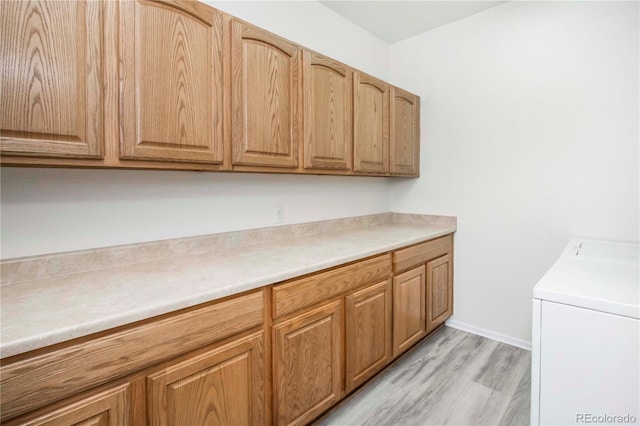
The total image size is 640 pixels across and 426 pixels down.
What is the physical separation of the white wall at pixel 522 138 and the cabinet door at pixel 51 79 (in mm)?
2510

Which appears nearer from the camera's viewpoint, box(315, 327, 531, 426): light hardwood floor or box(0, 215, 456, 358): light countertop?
box(0, 215, 456, 358): light countertop

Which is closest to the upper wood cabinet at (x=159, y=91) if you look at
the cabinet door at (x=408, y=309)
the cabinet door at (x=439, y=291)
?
the cabinet door at (x=408, y=309)

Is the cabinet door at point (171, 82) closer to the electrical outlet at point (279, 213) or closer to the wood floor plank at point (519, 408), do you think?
the electrical outlet at point (279, 213)

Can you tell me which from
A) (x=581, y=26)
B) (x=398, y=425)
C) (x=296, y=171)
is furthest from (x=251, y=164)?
(x=581, y=26)

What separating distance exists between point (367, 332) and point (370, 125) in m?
1.43

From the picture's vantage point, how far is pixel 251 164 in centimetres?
159

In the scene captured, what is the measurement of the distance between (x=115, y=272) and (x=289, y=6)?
1.98m

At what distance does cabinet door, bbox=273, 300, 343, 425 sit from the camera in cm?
137

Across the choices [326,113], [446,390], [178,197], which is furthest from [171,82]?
[446,390]

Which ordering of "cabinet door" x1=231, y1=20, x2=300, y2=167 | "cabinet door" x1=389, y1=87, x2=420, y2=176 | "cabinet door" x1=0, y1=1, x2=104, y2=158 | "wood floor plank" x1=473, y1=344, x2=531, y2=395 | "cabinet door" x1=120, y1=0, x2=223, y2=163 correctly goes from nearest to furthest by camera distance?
"cabinet door" x1=0, y1=1, x2=104, y2=158 → "cabinet door" x1=120, y1=0, x2=223, y2=163 → "cabinet door" x1=231, y1=20, x2=300, y2=167 → "wood floor plank" x1=473, y1=344, x2=531, y2=395 → "cabinet door" x1=389, y1=87, x2=420, y2=176

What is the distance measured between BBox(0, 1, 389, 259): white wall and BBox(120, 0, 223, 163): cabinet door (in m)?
0.34

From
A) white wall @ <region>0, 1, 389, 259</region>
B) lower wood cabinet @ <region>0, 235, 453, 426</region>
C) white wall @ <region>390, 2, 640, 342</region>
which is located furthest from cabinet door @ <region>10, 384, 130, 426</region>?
white wall @ <region>390, 2, 640, 342</region>

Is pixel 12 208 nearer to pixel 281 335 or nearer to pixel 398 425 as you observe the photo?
pixel 281 335

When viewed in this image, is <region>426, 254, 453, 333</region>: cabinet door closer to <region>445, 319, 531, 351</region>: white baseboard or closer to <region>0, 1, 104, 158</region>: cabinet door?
<region>445, 319, 531, 351</region>: white baseboard
